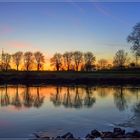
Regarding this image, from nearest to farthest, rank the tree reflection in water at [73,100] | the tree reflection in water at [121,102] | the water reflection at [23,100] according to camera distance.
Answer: the tree reflection in water at [121,102]
the tree reflection in water at [73,100]
the water reflection at [23,100]

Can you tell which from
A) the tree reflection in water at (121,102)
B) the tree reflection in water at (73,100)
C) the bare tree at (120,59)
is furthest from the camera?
the bare tree at (120,59)

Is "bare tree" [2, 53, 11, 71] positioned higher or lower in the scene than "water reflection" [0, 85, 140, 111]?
higher

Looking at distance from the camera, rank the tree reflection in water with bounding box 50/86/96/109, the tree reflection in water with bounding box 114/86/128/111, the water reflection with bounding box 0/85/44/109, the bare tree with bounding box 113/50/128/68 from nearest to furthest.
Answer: the tree reflection in water with bounding box 114/86/128/111 → the tree reflection in water with bounding box 50/86/96/109 → the water reflection with bounding box 0/85/44/109 → the bare tree with bounding box 113/50/128/68

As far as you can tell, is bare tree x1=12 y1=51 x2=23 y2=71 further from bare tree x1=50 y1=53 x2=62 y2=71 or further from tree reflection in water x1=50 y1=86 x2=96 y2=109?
tree reflection in water x1=50 y1=86 x2=96 y2=109

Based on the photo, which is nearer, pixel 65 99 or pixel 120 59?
pixel 65 99

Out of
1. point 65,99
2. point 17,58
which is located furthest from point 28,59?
point 65,99

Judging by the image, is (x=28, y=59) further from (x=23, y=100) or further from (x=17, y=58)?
(x=23, y=100)

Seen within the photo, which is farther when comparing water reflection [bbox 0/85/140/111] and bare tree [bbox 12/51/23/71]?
bare tree [bbox 12/51/23/71]

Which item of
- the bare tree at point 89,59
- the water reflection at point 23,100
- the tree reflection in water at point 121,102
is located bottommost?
the tree reflection in water at point 121,102

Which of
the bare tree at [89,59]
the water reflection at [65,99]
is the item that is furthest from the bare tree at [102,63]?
the water reflection at [65,99]

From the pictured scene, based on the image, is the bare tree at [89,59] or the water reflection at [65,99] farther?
the bare tree at [89,59]

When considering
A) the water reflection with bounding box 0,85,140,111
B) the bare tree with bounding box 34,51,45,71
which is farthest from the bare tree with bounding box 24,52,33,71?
the water reflection with bounding box 0,85,140,111

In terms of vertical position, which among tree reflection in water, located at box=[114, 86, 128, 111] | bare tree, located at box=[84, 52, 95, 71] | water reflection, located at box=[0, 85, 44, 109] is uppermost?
bare tree, located at box=[84, 52, 95, 71]

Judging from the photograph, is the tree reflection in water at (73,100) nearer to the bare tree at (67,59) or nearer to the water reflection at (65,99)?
the water reflection at (65,99)
